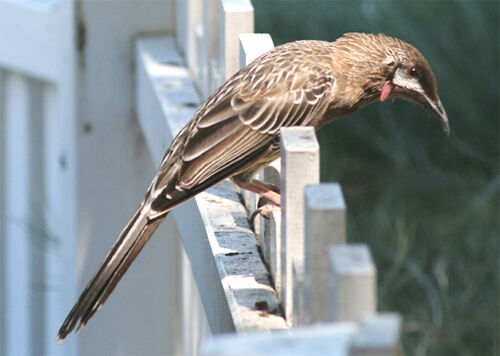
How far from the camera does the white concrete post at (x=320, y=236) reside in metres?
1.54

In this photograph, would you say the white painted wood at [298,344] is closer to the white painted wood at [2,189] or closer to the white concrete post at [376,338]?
the white concrete post at [376,338]

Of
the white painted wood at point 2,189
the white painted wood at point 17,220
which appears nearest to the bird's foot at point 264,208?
the white painted wood at point 17,220

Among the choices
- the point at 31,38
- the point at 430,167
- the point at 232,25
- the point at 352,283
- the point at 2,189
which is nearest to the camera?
the point at 352,283

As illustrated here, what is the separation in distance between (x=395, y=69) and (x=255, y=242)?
107cm

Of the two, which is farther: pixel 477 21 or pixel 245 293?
pixel 477 21

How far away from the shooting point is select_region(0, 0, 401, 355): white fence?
2793 mm

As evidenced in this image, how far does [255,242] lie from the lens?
2465 millimetres

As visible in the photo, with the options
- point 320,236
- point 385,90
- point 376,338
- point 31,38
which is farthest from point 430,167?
point 376,338

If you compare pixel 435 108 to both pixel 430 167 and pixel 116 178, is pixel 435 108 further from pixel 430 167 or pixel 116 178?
pixel 430 167

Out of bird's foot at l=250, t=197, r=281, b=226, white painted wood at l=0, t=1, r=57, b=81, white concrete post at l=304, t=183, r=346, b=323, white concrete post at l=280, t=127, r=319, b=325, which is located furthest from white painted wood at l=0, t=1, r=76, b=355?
white concrete post at l=304, t=183, r=346, b=323

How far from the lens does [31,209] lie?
4609mm

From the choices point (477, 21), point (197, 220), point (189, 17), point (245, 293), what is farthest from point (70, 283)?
point (477, 21)

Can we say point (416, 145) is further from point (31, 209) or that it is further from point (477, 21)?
point (31, 209)

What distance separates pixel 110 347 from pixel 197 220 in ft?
4.98
